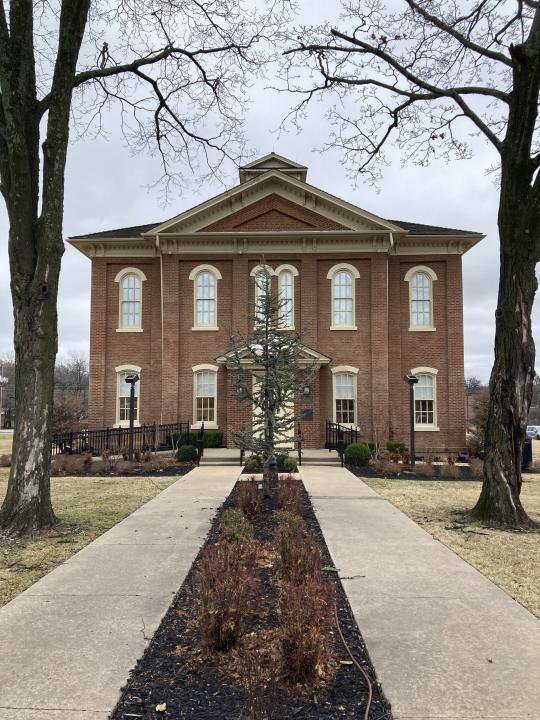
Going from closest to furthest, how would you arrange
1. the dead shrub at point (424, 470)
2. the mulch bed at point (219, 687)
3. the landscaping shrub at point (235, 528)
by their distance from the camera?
the mulch bed at point (219, 687) < the landscaping shrub at point (235, 528) < the dead shrub at point (424, 470)

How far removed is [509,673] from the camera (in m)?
3.61

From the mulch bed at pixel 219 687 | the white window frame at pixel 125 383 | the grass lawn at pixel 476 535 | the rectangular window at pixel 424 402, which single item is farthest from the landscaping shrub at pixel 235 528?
the rectangular window at pixel 424 402

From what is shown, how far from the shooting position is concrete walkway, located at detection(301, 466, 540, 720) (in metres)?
3.28

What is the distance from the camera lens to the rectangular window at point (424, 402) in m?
22.7

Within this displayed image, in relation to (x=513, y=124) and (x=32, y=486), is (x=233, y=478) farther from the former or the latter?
(x=513, y=124)

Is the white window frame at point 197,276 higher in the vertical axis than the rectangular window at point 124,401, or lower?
higher

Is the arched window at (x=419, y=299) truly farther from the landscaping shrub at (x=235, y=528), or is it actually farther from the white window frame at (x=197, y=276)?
the landscaping shrub at (x=235, y=528)

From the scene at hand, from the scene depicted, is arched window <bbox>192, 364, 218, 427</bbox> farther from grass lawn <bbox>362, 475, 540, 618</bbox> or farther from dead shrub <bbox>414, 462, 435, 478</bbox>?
grass lawn <bbox>362, 475, 540, 618</bbox>

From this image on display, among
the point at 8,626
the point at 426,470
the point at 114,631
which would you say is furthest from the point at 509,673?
the point at 426,470

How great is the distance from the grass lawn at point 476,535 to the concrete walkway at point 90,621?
3347 millimetres

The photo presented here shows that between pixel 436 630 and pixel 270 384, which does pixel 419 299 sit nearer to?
pixel 270 384

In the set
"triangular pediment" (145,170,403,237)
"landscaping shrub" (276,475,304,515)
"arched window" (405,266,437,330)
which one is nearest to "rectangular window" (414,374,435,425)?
"arched window" (405,266,437,330)

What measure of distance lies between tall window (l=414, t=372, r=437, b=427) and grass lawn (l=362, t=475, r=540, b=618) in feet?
28.9

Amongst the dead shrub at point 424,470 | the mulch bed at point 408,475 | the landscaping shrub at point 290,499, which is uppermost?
the landscaping shrub at point 290,499
